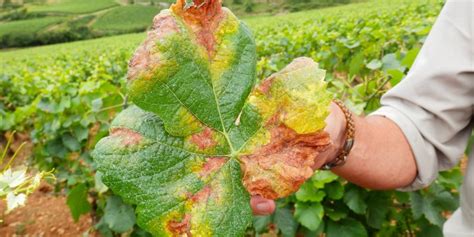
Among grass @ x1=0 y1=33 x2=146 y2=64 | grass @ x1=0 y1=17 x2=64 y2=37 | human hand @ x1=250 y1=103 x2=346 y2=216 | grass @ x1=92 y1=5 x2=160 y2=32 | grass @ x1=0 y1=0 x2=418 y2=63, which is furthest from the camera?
grass @ x1=92 y1=5 x2=160 y2=32

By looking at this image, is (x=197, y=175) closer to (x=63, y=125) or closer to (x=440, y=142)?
(x=440, y=142)

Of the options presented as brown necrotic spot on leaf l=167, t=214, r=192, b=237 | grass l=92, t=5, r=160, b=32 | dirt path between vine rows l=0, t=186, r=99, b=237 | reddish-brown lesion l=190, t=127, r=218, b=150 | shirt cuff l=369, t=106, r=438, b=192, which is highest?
reddish-brown lesion l=190, t=127, r=218, b=150

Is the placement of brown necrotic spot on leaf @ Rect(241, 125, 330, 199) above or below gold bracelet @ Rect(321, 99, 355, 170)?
above

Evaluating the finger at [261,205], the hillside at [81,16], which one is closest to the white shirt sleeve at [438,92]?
the finger at [261,205]

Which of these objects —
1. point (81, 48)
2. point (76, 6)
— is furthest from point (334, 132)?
point (76, 6)

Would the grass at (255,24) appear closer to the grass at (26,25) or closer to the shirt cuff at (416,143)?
the shirt cuff at (416,143)

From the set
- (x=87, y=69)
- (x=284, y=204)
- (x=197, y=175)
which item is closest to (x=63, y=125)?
(x=284, y=204)

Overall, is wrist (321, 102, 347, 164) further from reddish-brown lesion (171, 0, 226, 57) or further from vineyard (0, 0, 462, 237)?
reddish-brown lesion (171, 0, 226, 57)

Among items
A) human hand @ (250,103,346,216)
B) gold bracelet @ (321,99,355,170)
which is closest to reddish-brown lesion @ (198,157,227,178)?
human hand @ (250,103,346,216)
